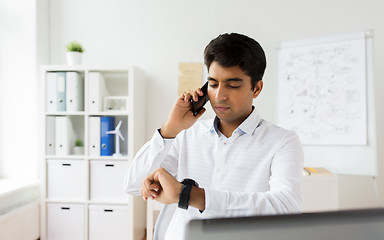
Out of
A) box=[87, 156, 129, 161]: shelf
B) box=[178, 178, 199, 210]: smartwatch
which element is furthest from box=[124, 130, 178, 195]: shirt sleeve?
box=[87, 156, 129, 161]: shelf

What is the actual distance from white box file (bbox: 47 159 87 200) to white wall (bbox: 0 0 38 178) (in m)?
0.33

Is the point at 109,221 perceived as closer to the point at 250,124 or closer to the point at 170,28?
the point at 170,28

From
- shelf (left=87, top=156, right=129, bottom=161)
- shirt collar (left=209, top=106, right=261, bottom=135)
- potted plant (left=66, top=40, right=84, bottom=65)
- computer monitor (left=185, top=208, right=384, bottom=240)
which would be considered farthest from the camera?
potted plant (left=66, top=40, right=84, bottom=65)

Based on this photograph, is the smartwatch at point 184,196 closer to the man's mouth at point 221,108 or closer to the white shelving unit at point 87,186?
the man's mouth at point 221,108

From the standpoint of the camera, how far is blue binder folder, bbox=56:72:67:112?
2623 mm

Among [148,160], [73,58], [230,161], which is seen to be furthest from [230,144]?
[73,58]

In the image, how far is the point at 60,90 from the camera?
2629 mm

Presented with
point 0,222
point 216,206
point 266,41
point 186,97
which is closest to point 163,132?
point 186,97

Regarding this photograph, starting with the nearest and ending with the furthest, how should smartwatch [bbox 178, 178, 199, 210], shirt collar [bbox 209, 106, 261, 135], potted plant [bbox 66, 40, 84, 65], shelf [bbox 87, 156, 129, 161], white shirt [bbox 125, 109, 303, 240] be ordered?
1. smartwatch [bbox 178, 178, 199, 210]
2. white shirt [bbox 125, 109, 303, 240]
3. shirt collar [bbox 209, 106, 261, 135]
4. shelf [bbox 87, 156, 129, 161]
5. potted plant [bbox 66, 40, 84, 65]

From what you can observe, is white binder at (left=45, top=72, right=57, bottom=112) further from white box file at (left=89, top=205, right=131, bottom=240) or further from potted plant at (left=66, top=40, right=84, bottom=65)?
white box file at (left=89, top=205, right=131, bottom=240)

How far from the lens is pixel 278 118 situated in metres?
2.59

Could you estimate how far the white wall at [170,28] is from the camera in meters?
2.84

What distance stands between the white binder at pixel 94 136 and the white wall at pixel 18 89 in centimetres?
61

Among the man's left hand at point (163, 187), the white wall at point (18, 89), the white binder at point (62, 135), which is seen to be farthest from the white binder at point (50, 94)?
the man's left hand at point (163, 187)
